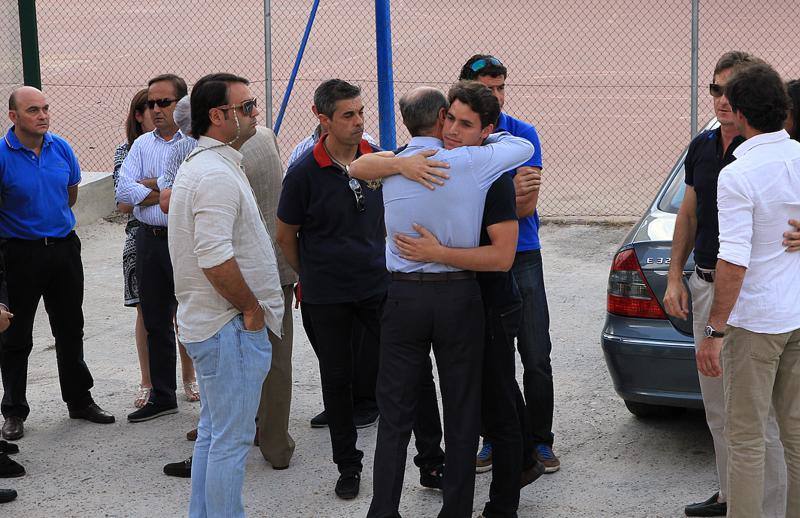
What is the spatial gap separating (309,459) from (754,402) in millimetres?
2446

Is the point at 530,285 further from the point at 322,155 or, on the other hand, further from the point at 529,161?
the point at 322,155

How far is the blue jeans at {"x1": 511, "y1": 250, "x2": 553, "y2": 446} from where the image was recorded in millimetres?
5113

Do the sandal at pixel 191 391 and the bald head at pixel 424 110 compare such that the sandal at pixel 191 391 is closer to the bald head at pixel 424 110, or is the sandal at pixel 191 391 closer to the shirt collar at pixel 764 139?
the bald head at pixel 424 110

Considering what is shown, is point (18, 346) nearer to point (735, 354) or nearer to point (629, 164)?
point (735, 354)

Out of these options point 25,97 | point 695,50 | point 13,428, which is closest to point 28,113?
point 25,97

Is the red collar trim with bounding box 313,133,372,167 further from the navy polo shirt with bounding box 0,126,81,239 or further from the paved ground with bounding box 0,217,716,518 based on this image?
the navy polo shirt with bounding box 0,126,81,239

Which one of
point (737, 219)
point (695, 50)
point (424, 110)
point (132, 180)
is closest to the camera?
point (737, 219)

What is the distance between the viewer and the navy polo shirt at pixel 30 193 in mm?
5852

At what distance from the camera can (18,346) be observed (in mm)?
5992

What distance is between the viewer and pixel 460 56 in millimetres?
18281

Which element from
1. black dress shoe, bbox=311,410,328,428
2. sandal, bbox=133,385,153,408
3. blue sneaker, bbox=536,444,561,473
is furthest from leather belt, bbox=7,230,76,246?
blue sneaker, bbox=536,444,561,473

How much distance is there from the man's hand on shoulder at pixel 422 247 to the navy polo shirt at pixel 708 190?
3.43 ft

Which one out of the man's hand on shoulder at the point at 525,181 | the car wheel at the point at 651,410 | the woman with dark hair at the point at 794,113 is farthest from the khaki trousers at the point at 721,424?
the car wheel at the point at 651,410

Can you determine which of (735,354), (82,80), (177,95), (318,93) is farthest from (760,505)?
(82,80)
